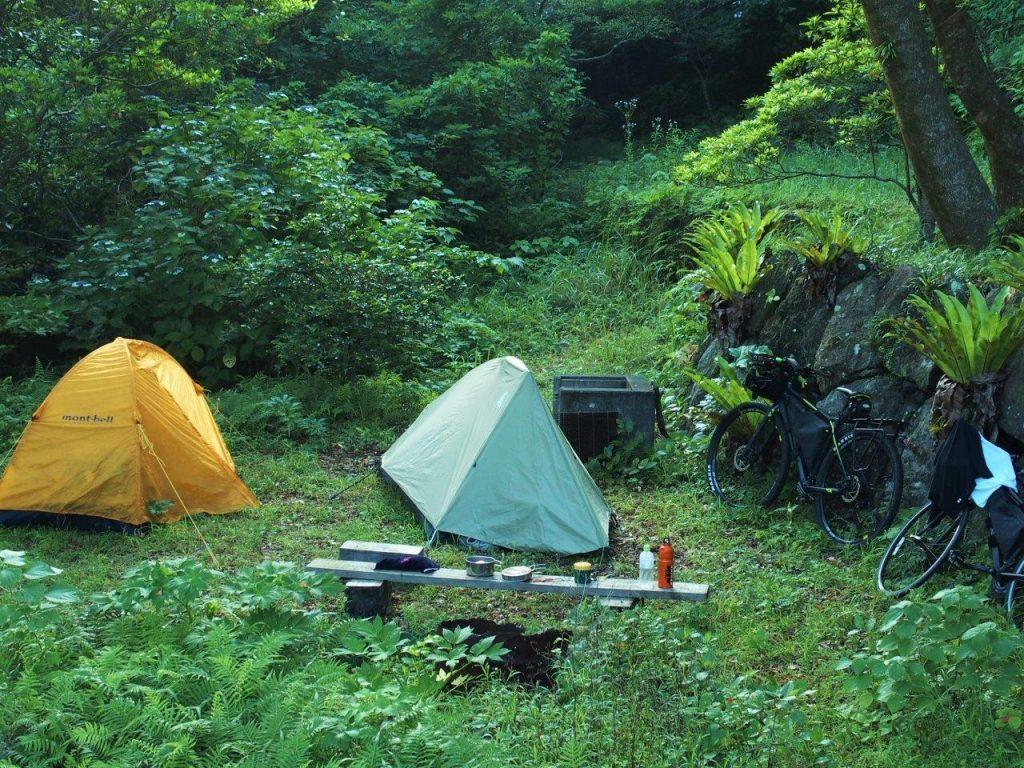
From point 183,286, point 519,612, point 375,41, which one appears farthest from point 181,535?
point 375,41

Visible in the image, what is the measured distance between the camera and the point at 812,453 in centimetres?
588

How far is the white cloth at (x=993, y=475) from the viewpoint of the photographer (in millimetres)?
4387

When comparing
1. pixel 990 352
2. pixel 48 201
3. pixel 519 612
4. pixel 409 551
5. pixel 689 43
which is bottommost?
pixel 519 612

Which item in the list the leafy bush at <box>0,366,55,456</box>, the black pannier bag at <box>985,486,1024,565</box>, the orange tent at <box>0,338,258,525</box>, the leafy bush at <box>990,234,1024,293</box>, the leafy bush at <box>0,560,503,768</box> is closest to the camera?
the leafy bush at <box>0,560,503,768</box>

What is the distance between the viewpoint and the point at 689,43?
1617 centimetres

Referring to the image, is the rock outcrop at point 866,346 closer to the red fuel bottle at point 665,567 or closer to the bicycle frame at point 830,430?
the bicycle frame at point 830,430

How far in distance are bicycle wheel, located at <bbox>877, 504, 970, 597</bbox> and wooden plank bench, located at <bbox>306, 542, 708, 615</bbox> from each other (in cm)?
101

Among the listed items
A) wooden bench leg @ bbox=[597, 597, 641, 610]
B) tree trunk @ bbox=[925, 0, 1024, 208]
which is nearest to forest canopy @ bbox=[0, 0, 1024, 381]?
tree trunk @ bbox=[925, 0, 1024, 208]

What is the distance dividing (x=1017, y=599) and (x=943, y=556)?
14.7 inches

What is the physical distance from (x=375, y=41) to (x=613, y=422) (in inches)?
405

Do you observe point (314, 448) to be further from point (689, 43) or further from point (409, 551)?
point (689, 43)

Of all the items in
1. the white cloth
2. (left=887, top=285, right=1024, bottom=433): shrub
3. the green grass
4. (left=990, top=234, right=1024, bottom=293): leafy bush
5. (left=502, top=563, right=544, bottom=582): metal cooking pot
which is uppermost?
(left=990, top=234, right=1024, bottom=293): leafy bush

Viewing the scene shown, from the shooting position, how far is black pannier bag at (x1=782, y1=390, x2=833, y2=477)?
583cm

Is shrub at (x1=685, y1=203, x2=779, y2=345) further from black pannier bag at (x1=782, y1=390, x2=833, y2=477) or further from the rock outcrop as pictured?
black pannier bag at (x1=782, y1=390, x2=833, y2=477)
